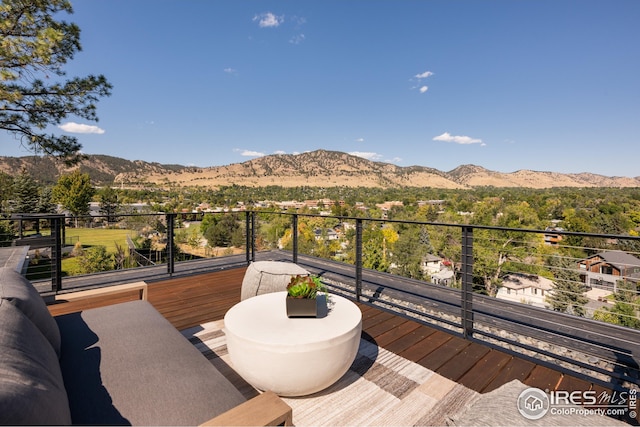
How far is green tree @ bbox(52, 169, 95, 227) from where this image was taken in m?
29.1

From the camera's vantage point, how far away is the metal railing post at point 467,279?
2.73m

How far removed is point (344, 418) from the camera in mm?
1751

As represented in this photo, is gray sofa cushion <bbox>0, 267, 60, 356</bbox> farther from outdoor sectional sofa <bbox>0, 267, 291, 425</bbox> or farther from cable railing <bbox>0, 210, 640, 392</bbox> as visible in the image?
cable railing <bbox>0, 210, 640, 392</bbox>

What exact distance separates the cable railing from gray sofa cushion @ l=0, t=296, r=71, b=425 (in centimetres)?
229

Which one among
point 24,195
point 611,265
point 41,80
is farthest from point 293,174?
point 611,265

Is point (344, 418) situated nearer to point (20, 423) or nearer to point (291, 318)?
point (291, 318)

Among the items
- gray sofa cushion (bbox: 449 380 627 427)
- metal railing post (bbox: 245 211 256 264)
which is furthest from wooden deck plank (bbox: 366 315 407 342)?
metal railing post (bbox: 245 211 256 264)

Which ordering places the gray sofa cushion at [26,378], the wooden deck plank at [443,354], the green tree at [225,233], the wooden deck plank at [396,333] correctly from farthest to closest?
the green tree at [225,233], the wooden deck plank at [396,333], the wooden deck plank at [443,354], the gray sofa cushion at [26,378]

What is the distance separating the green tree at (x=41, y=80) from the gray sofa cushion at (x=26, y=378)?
29.6ft

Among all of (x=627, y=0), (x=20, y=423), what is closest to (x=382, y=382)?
(x=20, y=423)

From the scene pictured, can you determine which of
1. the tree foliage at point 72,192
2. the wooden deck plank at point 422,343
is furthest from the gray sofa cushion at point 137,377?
the tree foliage at point 72,192

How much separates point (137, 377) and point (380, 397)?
148 cm

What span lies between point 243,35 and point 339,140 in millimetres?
43369

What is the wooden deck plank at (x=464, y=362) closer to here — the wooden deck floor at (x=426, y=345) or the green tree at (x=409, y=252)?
the wooden deck floor at (x=426, y=345)
